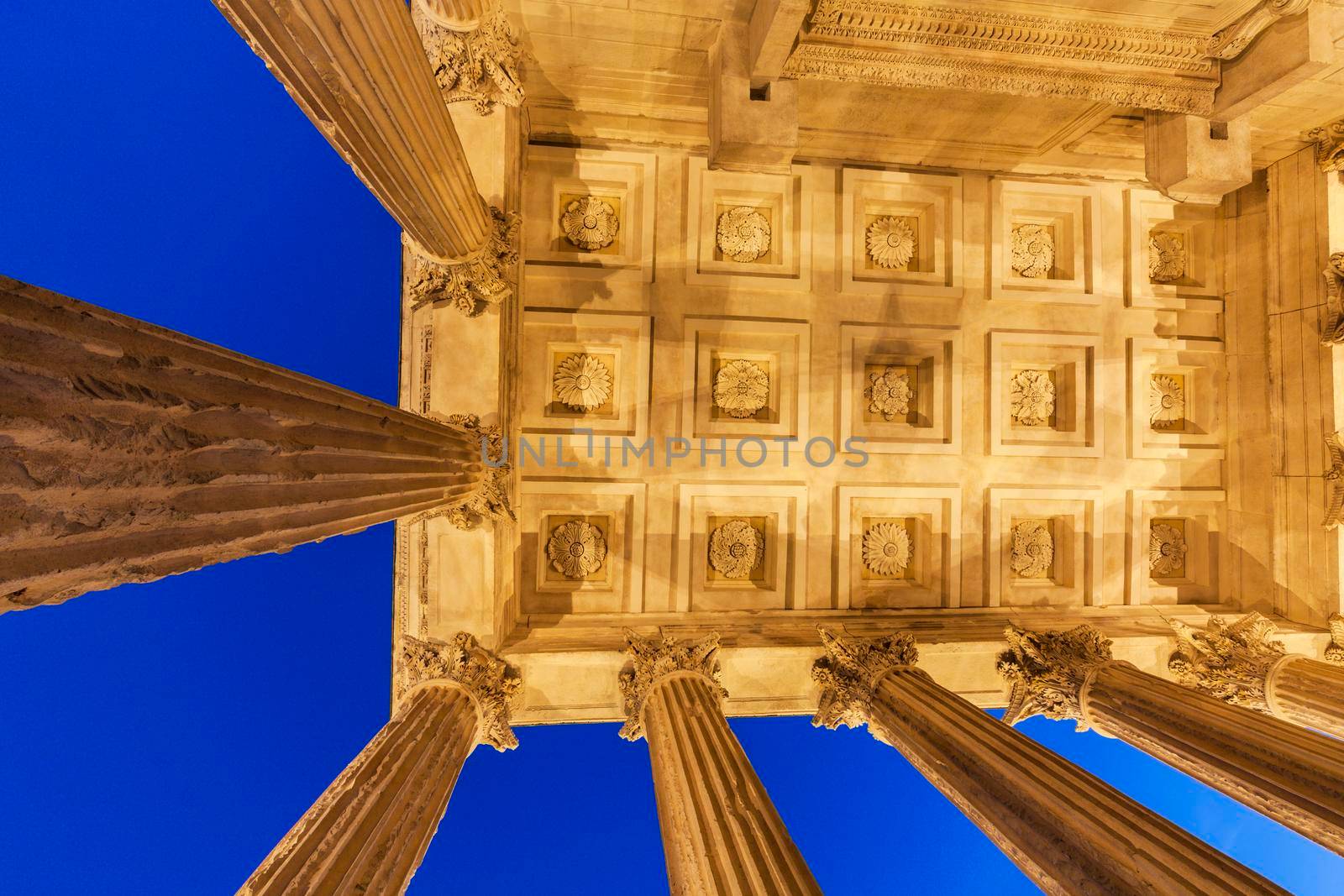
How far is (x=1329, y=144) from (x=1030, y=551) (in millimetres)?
7915

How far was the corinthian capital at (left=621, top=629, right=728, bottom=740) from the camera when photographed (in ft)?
27.5

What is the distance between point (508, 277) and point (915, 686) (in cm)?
796

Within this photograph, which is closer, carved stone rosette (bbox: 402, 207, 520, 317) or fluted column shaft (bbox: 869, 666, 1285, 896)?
→ fluted column shaft (bbox: 869, 666, 1285, 896)

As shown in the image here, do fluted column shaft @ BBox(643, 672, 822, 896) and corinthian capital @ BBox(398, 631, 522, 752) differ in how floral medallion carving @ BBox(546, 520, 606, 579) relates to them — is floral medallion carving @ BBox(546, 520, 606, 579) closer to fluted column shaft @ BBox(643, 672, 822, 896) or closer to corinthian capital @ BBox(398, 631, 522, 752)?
corinthian capital @ BBox(398, 631, 522, 752)

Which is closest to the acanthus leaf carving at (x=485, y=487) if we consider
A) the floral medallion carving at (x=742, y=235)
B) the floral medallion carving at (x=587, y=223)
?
the floral medallion carving at (x=587, y=223)

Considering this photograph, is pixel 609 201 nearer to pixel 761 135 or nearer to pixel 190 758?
pixel 761 135

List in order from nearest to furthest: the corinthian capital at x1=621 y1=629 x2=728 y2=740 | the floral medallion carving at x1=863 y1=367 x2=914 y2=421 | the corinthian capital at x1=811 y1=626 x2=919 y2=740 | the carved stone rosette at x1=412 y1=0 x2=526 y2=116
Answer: the carved stone rosette at x1=412 y1=0 x2=526 y2=116 → the corinthian capital at x1=621 y1=629 x2=728 y2=740 → the corinthian capital at x1=811 y1=626 x2=919 y2=740 → the floral medallion carving at x1=863 y1=367 x2=914 y2=421

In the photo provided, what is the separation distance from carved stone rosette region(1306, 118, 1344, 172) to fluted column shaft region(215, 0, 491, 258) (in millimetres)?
13177

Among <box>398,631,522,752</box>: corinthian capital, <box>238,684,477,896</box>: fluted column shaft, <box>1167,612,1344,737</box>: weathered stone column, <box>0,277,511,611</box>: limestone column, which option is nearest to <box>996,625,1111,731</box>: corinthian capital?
<box>1167,612,1344,737</box>: weathered stone column

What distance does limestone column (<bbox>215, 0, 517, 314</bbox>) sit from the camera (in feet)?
14.2

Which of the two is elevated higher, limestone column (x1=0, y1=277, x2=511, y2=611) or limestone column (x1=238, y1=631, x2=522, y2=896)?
limestone column (x1=0, y1=277, x2=511, y2=611)

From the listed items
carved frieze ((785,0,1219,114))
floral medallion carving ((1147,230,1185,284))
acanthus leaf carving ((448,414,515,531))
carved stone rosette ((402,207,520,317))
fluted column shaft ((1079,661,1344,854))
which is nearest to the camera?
fluted column shaft ((1079,661,1344,854))

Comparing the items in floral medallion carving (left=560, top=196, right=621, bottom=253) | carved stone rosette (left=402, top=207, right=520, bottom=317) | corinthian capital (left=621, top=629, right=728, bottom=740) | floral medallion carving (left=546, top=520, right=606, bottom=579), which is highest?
floral medallion carving (left=560, top=196, right=621, bottom=253)

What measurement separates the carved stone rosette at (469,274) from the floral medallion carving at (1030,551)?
9.96 meters
